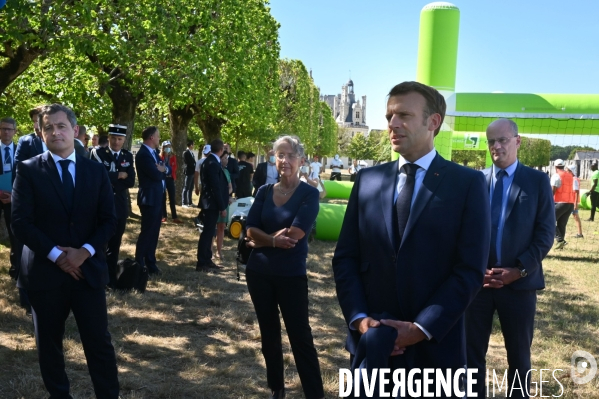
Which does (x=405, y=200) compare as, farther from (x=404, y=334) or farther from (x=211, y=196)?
(x=211, y=196)

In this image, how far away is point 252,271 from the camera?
182 inches

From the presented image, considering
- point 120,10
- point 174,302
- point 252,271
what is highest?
point 120,10

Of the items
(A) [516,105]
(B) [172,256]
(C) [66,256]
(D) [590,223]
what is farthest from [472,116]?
(D) [590,223]

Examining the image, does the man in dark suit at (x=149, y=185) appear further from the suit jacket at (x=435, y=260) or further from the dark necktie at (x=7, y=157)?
the suit jacket at (x=435, y=260)

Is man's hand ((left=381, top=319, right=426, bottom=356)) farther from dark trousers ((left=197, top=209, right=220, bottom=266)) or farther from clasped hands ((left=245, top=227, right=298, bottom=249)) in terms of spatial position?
dark trousers ((left=197, top=209, right=220, bottom=266))

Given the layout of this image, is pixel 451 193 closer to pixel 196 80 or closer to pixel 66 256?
pixel 66 256

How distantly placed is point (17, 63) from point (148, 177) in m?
3.69

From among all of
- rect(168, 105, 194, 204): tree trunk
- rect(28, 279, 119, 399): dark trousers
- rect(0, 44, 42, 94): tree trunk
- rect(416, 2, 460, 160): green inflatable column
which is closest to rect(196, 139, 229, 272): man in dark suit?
rect(416, 2, 460, 160): green inflatable column

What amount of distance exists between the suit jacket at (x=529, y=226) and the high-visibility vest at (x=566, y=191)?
35.5 feet

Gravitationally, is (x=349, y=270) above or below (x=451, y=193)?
below

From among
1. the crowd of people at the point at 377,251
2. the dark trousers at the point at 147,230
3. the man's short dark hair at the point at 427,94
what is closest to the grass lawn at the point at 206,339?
the dark trousers at the point at 147,230

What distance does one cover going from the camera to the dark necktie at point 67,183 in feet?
13.3

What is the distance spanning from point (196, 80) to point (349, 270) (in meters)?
12.0

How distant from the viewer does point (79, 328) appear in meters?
4.09
